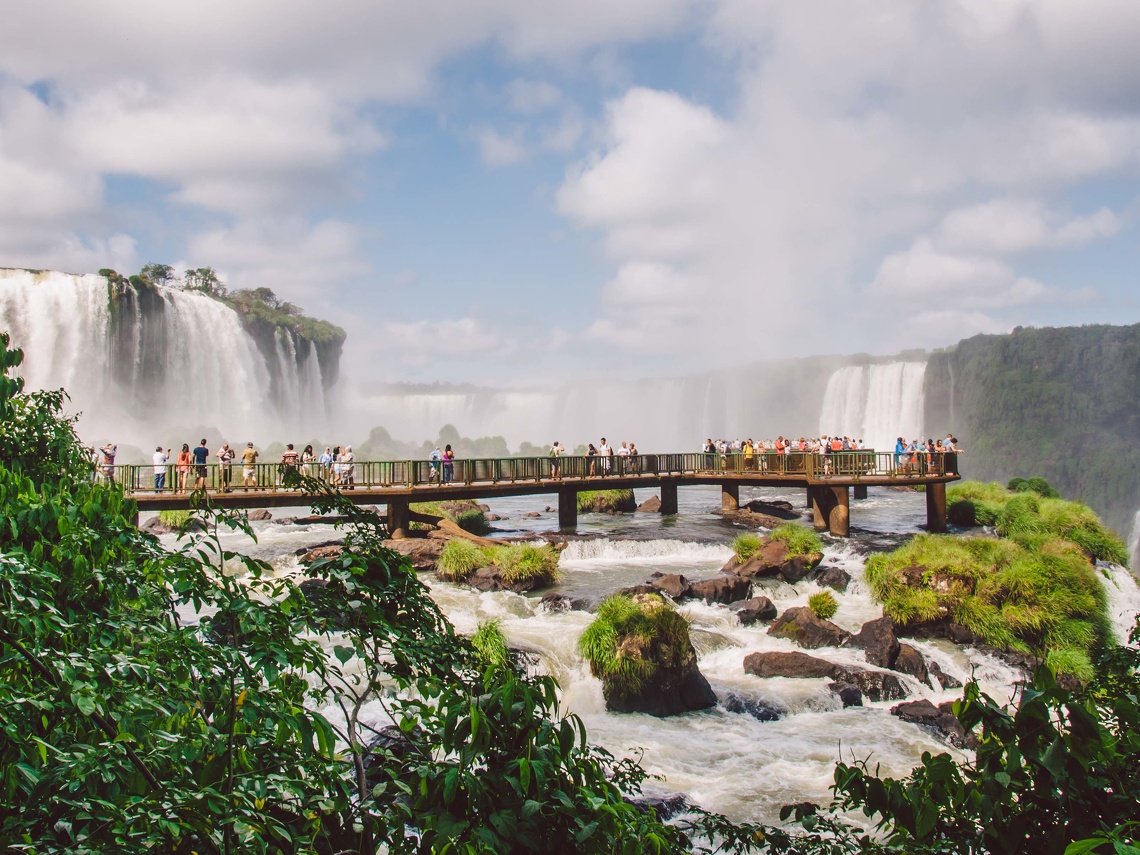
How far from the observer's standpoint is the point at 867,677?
1252 cm

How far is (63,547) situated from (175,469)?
20020mm

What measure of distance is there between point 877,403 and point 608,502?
31.2 meters

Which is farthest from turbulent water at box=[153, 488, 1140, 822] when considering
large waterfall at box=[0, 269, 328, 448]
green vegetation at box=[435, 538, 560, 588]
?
large waterfall at box=[0, 269, 328, 448]

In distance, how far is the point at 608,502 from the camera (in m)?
33.3

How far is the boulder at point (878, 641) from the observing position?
13.2 meters

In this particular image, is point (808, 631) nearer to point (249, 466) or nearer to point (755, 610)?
point (755, 610)

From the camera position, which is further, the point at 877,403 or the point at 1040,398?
the point at 1040,398

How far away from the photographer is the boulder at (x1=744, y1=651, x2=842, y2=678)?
12.8 m

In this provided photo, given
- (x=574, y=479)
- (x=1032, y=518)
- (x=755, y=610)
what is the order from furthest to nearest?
(x=574, y=479) < (x=1032, y=518) < (x=755, y=610)

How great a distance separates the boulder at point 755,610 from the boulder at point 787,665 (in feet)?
7.03

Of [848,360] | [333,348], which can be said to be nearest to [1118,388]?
[848,360]

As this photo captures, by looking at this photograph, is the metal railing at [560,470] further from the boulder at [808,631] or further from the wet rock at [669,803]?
the wet rock at [669,803]

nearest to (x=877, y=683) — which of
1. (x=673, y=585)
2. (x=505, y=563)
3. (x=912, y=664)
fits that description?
(x=912, y=664)

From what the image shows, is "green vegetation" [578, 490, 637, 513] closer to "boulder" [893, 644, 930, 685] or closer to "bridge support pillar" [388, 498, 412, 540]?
"bridge support pillar" [388, 498, 412, 540]
